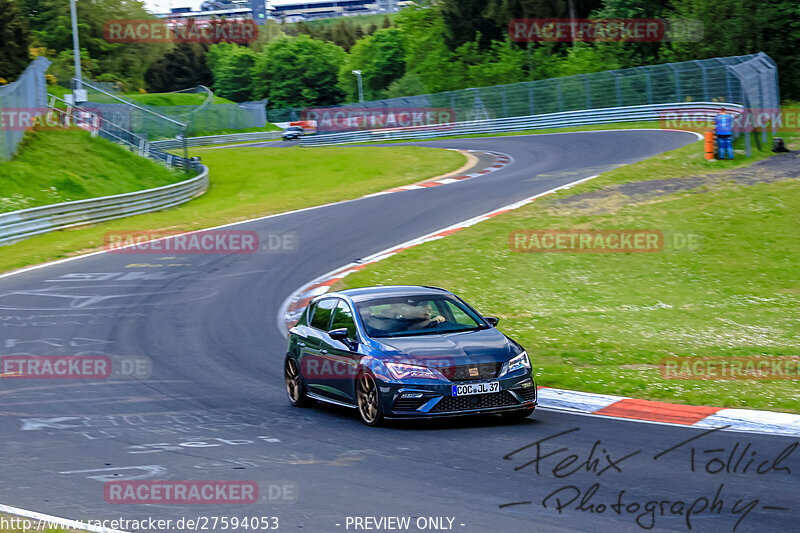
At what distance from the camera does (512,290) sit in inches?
763

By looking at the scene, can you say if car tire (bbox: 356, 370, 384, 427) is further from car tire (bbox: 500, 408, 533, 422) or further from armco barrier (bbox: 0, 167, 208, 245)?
armco barrier (bbox: 0, 167, 208, 245)

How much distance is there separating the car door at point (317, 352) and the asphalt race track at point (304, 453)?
0.34 m

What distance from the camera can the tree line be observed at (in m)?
57.2

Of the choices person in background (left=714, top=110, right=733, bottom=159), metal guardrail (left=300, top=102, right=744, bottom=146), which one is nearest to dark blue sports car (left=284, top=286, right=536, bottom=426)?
person in background (left=714, top=110, right=733, bottom=159)

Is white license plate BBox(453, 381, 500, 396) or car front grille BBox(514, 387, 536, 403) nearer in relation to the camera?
white license plate BBox(453, 381, 500, 396)

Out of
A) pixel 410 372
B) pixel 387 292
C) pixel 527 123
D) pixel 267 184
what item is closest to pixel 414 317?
pixel 387 292

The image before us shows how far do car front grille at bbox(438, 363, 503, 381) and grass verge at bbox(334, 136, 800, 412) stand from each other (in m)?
2.43

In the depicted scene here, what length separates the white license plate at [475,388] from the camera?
9688mm

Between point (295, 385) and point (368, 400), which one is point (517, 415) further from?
point (295, 385)

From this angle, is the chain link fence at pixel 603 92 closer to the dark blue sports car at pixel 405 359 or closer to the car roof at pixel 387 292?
the car roof at pixel 387 292

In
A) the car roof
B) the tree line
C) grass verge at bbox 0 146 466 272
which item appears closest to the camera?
the car roof

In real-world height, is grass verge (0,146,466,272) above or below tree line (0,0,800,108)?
below

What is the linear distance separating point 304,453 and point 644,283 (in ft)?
39.0

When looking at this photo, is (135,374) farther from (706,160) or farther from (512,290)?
(706,160)
